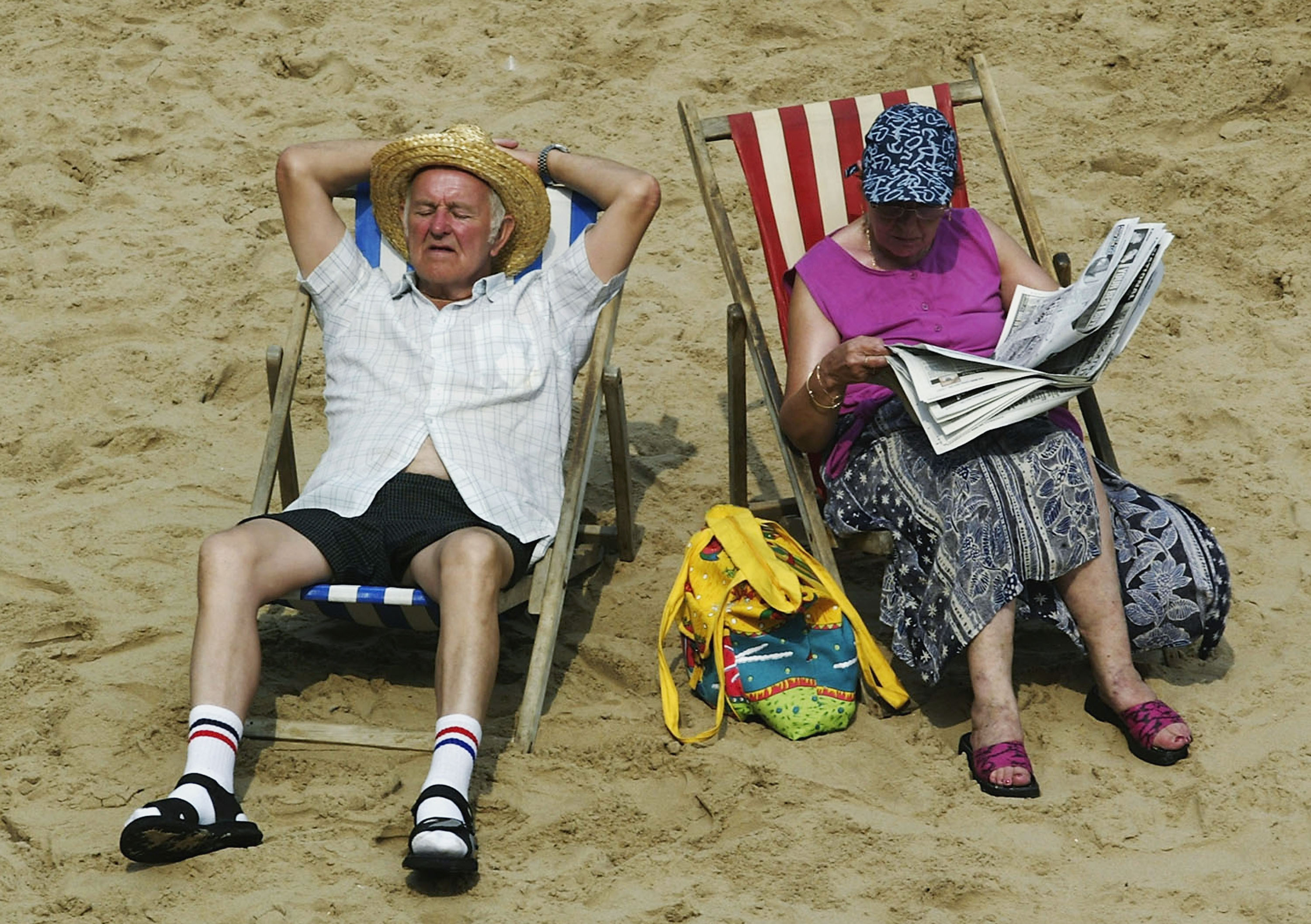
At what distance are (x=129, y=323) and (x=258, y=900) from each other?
3013 mm

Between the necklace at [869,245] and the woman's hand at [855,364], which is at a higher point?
the necklace at [869,245]

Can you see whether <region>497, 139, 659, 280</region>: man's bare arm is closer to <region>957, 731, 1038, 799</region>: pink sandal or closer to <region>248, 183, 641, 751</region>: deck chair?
<region>248, 183, 641, 751</region>: deck chair

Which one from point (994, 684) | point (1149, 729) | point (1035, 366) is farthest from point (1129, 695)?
point (1035, 366)

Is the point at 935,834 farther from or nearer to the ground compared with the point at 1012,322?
nearer to the ground

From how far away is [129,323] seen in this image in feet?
18.1

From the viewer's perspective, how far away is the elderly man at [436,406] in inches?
131

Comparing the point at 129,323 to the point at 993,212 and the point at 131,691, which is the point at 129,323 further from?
the point at 993,212

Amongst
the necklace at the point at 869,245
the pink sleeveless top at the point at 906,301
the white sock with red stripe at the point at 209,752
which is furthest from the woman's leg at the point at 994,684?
the white sock with red stripe at the point at 209,752

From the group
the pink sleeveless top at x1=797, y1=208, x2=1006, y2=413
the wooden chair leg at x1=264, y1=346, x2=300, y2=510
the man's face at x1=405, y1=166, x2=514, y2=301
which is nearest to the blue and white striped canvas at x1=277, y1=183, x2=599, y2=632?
the man's face at x1=405, y1=166, x2=514, y2=301

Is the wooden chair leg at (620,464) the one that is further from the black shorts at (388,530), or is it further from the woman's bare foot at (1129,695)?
the woman's bare foot at (1129,695)

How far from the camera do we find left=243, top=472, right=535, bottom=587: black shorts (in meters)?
3.60

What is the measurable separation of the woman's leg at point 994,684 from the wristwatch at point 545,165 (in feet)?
5.55

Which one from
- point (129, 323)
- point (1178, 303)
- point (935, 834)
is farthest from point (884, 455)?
point (129, 323)

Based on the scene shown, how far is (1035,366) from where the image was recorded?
354 centimetres
